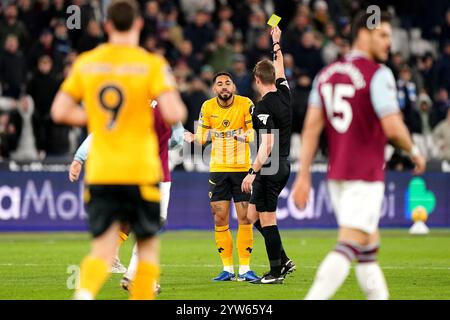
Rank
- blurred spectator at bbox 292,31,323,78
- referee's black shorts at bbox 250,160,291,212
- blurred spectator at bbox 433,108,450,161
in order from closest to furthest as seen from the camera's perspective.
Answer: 1. referee's black shorts at bbox 250,160,291,212
2. blurred spectator at bbox 433,108,450,161
3. blurred spectator at bbox 292,31,323,78

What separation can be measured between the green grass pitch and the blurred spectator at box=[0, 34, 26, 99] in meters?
3.38

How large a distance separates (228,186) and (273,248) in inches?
49.8

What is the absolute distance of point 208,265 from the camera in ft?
52.9

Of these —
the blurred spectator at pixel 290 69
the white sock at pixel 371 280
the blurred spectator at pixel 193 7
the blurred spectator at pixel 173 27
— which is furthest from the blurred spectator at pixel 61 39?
the white sock at pixel 371 280

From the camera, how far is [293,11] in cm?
2872

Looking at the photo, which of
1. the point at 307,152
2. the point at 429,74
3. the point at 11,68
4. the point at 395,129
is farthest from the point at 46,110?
the point at 395,129

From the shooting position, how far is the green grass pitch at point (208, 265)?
40.5 feet

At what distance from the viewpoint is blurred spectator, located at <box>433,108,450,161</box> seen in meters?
26.0

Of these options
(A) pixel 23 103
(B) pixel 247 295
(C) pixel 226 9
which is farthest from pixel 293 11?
(B) pixel 247 295

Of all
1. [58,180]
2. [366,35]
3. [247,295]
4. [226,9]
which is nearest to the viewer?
[366,35]

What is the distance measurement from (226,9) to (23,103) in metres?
6.25

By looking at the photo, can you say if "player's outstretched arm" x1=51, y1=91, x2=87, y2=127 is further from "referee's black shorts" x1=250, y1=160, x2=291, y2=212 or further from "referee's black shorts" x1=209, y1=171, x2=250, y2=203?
"referee's black shorts" x1=209, y1=171, x2=250, y2=203

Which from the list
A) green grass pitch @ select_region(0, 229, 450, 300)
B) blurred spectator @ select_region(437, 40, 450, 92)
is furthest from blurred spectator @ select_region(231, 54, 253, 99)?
blurred spectator @ select_region(437, 40, 450, 92)
